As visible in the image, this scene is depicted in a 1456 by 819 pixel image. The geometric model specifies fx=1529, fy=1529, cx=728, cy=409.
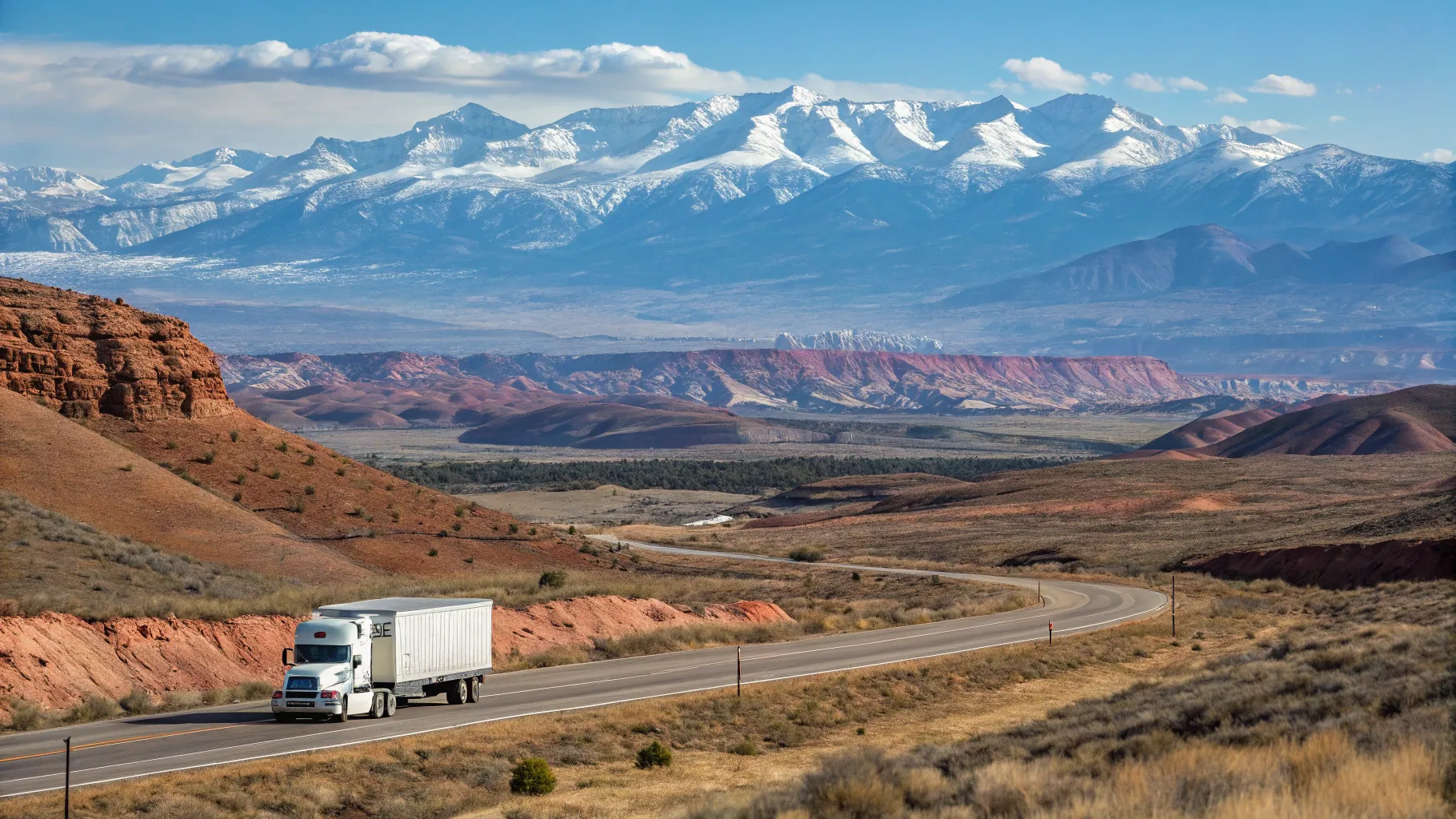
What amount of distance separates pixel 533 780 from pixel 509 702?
637 cm

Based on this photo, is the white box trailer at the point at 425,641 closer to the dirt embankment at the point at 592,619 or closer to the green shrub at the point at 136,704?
the green shrub at the point at 136,704

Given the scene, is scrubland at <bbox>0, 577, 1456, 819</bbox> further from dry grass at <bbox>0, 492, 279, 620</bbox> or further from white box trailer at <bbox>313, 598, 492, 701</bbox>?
dry grass at <bbox>0, 492, 279, 620</bbox>

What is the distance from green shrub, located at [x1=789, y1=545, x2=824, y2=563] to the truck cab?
48315 mm

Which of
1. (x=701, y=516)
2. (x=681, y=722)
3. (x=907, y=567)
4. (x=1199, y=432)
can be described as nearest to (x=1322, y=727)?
(x=681, y=722)

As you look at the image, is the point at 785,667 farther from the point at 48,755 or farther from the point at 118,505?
the point at 118,505

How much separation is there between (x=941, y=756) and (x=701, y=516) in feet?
303

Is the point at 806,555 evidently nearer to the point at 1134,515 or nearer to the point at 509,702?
the point at 1134,515

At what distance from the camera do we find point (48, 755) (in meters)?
21.1

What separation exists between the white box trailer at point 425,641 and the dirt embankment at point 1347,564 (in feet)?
101

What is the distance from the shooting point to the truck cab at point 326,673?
23.9m

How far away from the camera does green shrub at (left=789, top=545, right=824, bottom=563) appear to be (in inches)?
2872

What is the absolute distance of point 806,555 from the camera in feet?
242

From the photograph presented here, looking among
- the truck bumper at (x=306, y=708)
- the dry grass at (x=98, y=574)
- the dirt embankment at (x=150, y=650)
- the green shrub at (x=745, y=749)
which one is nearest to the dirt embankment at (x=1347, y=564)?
the dirt embankment at (x=150, y=650)

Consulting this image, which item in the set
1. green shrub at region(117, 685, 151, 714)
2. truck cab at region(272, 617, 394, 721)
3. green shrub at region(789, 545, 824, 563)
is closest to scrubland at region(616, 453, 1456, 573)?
green shrub at region(789, 545, 824, 563)
